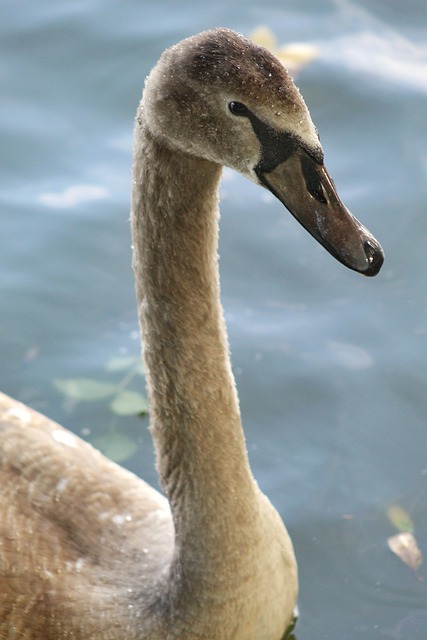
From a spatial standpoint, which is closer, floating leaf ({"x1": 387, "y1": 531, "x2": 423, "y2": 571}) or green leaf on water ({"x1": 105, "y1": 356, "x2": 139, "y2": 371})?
floating leaf ({"x1": 387, "y1": 531, "x2": 423, "y2": 571})

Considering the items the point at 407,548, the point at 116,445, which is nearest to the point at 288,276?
the point at 116,445

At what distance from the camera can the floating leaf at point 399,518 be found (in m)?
4.38

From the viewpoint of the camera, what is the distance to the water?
175 inches

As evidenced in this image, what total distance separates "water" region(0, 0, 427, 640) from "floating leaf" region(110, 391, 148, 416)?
0.05 meters

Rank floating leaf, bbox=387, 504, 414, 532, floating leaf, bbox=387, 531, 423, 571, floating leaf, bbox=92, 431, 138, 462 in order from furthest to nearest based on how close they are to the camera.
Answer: floating leaf, bbox=92, 431, 138, 462
floating leaf, bbox=387, 504, 414, 532
floating leaf, bbox=387, 531, 423, 571

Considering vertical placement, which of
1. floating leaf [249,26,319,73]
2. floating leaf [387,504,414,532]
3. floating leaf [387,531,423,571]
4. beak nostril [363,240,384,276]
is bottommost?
floating leaf [387,531,423,571]

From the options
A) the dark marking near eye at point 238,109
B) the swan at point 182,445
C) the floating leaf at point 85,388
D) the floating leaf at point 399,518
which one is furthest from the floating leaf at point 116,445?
the dark marking near eye at point 238,109

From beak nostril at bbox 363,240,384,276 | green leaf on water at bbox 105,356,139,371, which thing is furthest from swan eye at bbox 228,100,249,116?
green leaf on water at bbox 105,356,139,371

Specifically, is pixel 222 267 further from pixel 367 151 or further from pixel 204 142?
pixel 204 142

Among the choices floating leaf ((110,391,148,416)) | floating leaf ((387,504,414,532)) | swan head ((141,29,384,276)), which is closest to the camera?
swan head ((141,29,384,276))

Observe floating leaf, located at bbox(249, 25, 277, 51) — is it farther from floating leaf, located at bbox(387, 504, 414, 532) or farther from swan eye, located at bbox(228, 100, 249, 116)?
swan eye, located at bbox(228, 100, 249, 116)

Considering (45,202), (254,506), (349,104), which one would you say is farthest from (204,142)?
(349,104)

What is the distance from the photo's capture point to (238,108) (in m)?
2.85

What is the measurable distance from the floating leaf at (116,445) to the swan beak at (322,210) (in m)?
1.96
